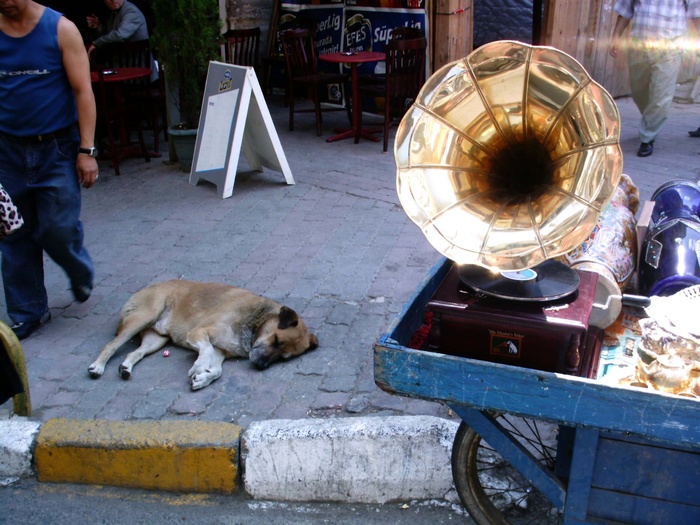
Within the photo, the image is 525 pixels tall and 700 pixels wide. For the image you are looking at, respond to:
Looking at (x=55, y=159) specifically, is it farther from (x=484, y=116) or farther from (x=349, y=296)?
(x=484, y=116)

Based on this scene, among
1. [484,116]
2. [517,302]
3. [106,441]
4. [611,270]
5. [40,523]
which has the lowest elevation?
[40,523]

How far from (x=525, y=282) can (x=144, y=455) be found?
200 centimetres

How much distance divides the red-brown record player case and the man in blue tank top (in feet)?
8.96

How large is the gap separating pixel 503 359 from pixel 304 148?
6.60 m

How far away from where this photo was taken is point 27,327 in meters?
4.43

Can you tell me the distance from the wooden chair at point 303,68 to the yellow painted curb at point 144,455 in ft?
20.8

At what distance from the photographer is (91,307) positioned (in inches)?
190

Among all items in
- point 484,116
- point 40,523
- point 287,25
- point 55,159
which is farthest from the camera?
point 287,25

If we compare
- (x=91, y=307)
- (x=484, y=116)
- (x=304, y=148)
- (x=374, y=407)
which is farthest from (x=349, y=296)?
(x=304, y=148)

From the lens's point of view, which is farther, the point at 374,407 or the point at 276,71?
the point at 276,71

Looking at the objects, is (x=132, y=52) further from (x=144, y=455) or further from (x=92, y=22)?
(x=144, y=455)

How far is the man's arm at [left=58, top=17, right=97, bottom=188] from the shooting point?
158 inches

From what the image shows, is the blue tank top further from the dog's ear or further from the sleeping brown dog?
the dog's ear

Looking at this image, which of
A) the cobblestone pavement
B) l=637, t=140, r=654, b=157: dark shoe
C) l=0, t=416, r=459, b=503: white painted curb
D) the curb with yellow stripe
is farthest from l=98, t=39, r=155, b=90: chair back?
l=0, t=416, r=459, b=503: white painted curb
